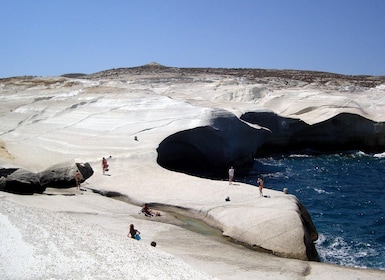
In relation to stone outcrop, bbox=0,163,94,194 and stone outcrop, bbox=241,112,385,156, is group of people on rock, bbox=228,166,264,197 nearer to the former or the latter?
stone outcrop, bbox=0,163,94,194

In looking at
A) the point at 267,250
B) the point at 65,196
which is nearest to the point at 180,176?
the point at 65,196

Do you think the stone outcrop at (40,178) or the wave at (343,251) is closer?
the wave at (343,251)

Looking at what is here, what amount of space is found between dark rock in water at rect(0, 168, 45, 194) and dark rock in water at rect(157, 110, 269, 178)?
1142 centimetres

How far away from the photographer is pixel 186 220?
19234 mm

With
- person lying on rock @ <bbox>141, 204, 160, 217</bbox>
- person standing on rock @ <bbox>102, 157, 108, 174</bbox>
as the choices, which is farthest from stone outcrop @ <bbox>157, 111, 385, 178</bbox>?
person lying on rock @ <bbox>141, 204, 160, 217</bbox>

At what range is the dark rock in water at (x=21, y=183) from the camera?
19.9 metres

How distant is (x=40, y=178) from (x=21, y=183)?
10.5 feet

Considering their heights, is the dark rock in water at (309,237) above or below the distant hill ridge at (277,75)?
below

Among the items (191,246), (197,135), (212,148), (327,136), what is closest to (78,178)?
(191,246)

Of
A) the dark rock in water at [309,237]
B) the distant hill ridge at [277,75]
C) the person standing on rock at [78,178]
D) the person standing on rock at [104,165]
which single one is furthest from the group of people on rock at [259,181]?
the distant hill ridge at [277,75]

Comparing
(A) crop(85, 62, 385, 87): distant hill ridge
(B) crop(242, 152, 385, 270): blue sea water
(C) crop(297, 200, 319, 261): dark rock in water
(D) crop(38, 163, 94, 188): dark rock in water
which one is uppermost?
(A) crop(85, 62, 385, 87): distant hill ridge

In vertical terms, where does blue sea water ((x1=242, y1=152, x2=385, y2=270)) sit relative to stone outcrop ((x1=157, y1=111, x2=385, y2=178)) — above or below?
below

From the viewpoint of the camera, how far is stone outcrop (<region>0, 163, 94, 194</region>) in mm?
20016

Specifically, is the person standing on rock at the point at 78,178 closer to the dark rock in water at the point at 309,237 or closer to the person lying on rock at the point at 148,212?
the person lying on rock at the point at 148,212
